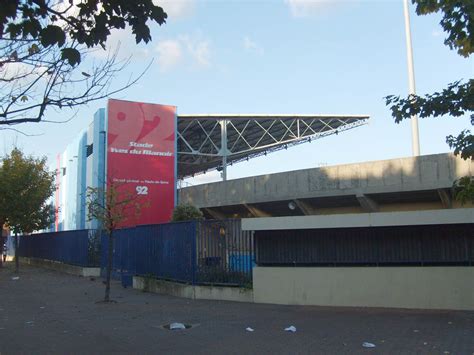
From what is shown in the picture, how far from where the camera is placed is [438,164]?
22.8 meters

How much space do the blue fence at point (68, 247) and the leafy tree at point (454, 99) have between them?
1930cm

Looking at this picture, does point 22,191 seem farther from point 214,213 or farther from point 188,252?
point 188,252

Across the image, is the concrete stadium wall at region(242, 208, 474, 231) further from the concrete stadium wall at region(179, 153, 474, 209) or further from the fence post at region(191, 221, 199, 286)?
the concrete stadium wall at region(179, 153, 474, 209)

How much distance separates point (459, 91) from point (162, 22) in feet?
18.3

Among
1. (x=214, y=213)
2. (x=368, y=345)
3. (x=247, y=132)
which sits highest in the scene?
(x=247, y=132)

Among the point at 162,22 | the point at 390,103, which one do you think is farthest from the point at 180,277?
the point at 162,22

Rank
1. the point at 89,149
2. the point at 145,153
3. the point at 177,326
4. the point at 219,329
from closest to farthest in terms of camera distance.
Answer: the point at 219,329 < the point at 177,326 < the point at 145,153 < the point at 89,149

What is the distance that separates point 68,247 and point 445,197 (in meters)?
19.1

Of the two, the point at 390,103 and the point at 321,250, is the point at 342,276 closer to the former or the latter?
the point at 321,250

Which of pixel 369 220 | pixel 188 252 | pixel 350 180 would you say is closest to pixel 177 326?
pixel 369 220

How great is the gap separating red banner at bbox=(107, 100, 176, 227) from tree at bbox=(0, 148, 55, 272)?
3.78 meters

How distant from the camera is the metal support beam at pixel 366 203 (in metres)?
26.0

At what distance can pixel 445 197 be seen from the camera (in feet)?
79.5

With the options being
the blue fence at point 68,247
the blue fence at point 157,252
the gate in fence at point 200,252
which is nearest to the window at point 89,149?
the blue fence at point 68,247
